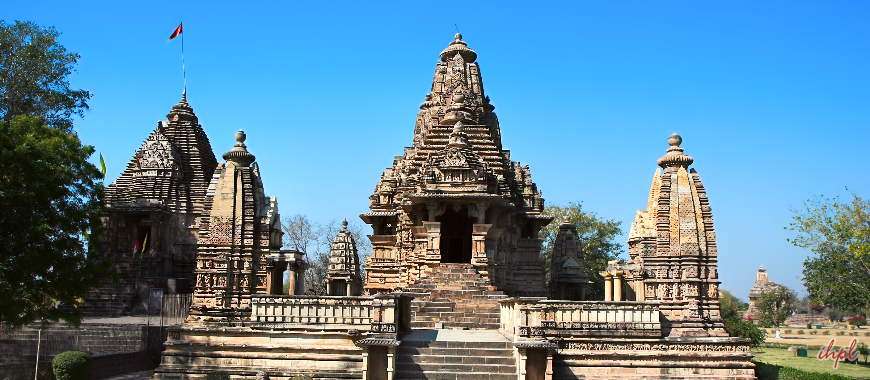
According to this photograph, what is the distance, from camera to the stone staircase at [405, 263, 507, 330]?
60.9ft

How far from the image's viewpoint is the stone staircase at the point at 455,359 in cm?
1347

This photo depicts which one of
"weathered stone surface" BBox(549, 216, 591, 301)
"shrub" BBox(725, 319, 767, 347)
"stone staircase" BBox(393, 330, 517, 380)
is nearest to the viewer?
"stone staircase" BBox(393, 330, 517, 380)

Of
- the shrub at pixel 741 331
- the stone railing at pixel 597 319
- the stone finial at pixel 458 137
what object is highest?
the stone finial at pixel 458 137

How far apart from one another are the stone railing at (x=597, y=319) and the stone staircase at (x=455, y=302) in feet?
9.64

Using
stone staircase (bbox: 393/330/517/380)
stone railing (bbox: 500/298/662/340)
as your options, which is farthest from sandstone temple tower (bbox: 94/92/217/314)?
stone railing (bbox: 500/298/662/340)

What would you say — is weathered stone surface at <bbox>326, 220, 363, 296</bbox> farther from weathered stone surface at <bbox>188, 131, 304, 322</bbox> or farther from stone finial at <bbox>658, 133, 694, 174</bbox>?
stone finial at <bbox>658, 133, 694, 174</bbox>

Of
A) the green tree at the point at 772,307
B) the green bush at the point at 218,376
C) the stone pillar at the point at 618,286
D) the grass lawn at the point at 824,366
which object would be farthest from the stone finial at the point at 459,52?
the green tree at the point at 772,307

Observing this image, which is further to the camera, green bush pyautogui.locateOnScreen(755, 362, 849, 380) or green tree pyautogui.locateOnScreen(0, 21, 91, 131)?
green tree pyautogui.locateOnScreen(0, 21, 91, 131)

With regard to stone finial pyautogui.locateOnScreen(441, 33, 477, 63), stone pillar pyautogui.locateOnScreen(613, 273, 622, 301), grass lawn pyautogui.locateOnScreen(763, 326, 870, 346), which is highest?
stone finial pyautogui.locateOnScreen(441, 33, 477, 63)

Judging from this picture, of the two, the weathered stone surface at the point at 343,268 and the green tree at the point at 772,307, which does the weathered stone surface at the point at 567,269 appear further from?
the green tree at the point at 772,307

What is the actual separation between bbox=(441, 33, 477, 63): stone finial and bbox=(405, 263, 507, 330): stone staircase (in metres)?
14.4

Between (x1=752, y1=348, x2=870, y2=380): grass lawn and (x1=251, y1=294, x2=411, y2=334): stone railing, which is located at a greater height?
(x1=251, y1=294, x2=411, y2=334): stone railing

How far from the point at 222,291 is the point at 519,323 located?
7.09 metres

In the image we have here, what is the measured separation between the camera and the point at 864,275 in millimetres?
27953
